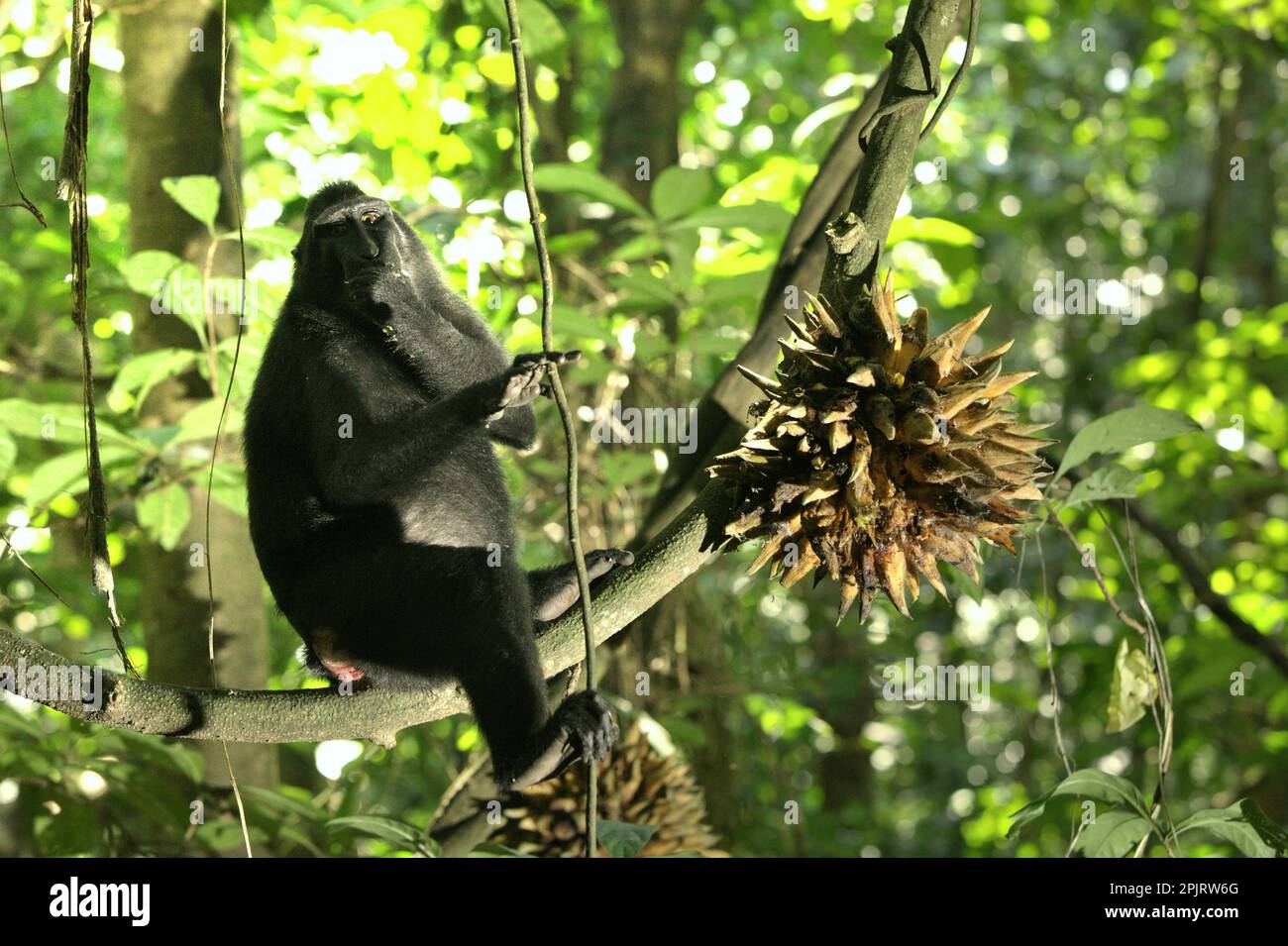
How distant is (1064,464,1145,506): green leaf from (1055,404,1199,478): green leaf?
64 millimetres

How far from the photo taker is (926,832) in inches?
340

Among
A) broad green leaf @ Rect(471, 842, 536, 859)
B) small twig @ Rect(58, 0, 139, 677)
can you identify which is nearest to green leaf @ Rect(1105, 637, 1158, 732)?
broad green leaf @ Rect(471, 842, 536, 859)

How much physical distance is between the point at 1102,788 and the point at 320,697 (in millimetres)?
1512

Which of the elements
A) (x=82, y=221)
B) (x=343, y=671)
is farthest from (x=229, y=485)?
(x=82, y=221)

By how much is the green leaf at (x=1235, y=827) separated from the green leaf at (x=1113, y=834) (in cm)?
8

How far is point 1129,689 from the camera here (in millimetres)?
2438

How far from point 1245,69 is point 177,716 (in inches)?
305

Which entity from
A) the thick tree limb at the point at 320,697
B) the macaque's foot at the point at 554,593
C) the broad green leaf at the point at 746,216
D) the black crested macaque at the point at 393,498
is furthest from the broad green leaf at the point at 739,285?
the thick tree limb at the point at 320,697

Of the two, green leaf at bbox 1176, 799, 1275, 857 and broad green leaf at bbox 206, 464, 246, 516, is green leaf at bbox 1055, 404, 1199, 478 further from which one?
broad green leaf at bbox 206, 464, 246, 516

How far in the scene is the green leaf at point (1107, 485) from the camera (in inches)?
91.3

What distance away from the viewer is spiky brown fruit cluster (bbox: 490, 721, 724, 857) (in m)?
2.90

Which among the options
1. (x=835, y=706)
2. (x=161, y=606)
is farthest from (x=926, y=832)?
(x=161, y=606)
